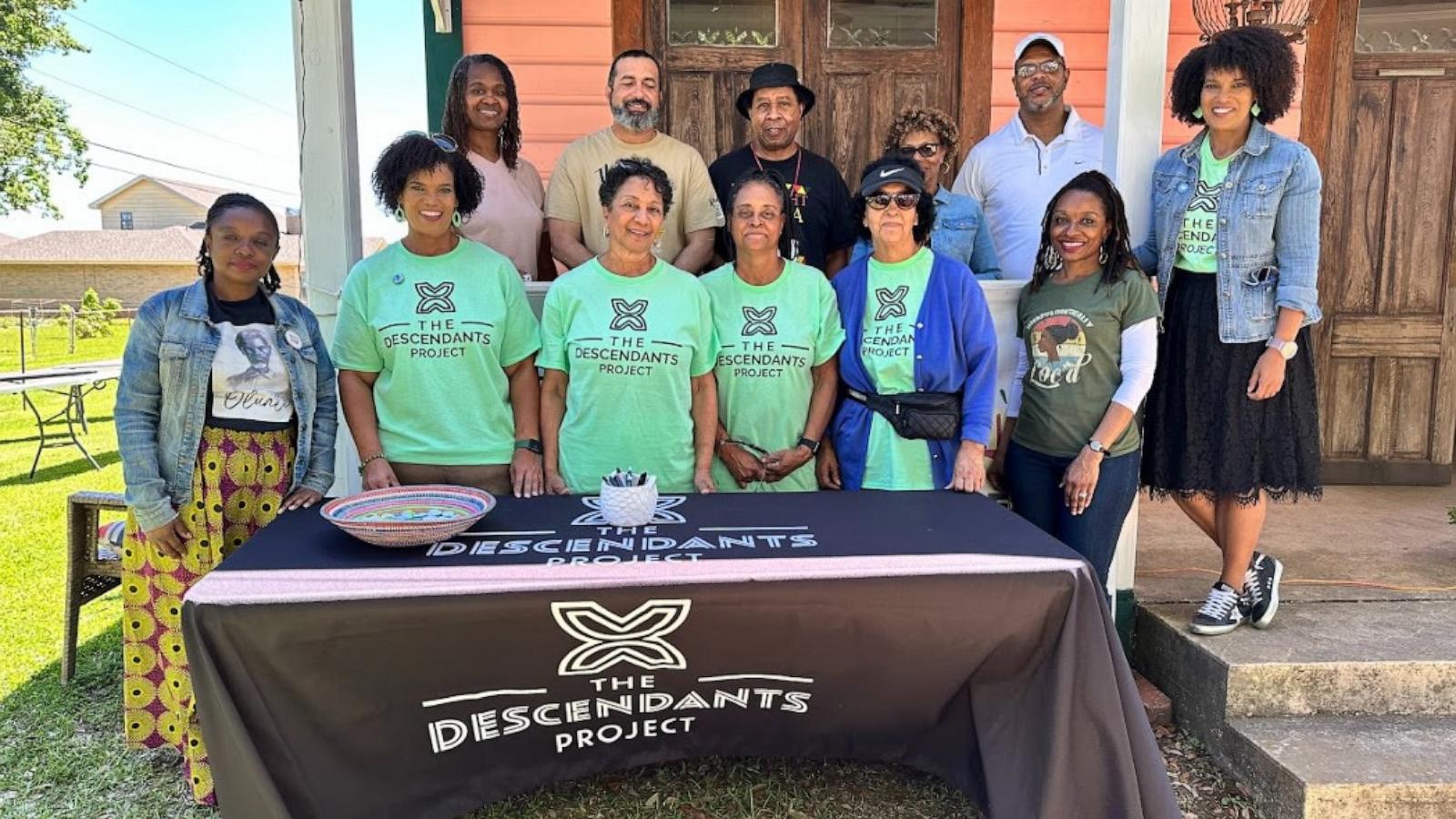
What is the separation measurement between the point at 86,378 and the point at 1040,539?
25.9 feet

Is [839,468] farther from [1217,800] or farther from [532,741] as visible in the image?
[1217,800]

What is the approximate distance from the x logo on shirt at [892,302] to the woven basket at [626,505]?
832 mm

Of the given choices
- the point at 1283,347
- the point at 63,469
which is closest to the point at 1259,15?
the point at 1283,347

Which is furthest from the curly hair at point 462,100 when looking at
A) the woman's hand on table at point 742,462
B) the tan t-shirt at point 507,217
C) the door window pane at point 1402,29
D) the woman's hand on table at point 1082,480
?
the door window pane at point 1402,29

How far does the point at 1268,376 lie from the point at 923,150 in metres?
1.17

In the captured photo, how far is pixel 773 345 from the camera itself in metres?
2.41

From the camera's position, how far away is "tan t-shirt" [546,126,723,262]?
2.90m

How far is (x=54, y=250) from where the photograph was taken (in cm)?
4394

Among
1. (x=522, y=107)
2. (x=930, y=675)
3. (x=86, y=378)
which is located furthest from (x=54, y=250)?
(x=930, y=675)

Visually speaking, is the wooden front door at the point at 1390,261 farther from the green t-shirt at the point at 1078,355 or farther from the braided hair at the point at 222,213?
the braided hair at the point at 222,213

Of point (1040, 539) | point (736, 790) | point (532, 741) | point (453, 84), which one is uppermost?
point (453, 84)

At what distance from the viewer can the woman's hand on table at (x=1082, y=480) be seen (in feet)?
7.67

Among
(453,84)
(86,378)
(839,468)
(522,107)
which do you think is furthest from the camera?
(86,378)

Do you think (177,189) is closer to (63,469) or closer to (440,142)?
(63,469)
